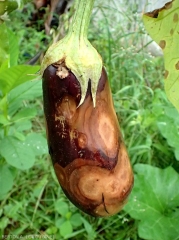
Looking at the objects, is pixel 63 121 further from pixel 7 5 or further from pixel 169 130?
pixel 169 130

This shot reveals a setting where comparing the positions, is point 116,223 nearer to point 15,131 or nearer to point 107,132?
point 15,131

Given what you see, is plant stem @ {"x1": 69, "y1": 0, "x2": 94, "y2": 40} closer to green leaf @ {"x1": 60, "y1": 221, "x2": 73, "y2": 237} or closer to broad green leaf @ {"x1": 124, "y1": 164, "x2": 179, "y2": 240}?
broad green leaf @ {"x1": 124, "y1": 164, "x2": 179, "y2": 240}

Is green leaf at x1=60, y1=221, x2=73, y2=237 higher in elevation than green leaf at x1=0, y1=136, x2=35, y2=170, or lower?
lower

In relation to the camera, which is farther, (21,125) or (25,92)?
(21,125)

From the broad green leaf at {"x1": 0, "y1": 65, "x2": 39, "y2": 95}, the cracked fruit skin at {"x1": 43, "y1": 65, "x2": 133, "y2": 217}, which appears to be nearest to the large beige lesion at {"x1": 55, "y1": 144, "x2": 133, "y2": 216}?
the cracked fruit skin at {"x1": 43, "y1": 65, "x2": 133, "y2": 217}

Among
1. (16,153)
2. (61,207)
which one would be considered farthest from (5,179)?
(61,207)
